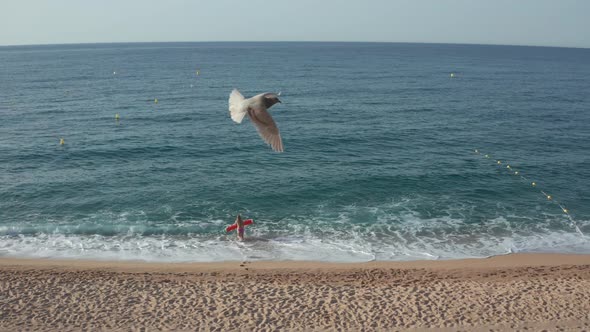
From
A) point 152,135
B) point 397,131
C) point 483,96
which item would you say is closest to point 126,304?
point 152,135

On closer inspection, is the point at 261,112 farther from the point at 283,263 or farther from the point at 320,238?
the point at 320,238

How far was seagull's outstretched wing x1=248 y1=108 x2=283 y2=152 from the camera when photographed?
6891 millimetres

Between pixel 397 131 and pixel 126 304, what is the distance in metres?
30.1

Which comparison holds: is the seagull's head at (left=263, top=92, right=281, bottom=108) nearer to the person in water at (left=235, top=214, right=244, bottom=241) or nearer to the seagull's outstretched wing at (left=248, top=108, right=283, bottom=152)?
the seagull's outstretched wing at (left=248, top=108, right=283, bottom=152)

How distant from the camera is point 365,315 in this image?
46.5ft

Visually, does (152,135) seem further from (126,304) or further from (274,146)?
(274,146)

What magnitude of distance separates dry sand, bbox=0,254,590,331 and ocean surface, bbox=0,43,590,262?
1.58 metres

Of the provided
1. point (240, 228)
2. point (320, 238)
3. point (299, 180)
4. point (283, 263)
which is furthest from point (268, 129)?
point (299, 180)

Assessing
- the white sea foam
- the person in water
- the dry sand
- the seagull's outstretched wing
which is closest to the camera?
the seagull's outstretched wing

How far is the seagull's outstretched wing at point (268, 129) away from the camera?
689cm

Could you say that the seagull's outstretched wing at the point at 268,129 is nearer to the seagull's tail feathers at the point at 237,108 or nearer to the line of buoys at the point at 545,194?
the seagull's tail feathers at the point at 237,108

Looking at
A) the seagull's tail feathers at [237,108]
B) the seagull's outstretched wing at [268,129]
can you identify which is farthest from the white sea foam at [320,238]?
the seagull's outstretched wing at [268,129]

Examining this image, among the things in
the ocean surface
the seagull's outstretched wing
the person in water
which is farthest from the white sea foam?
the seagull's outstretched wing

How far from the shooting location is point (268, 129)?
7.19 m
